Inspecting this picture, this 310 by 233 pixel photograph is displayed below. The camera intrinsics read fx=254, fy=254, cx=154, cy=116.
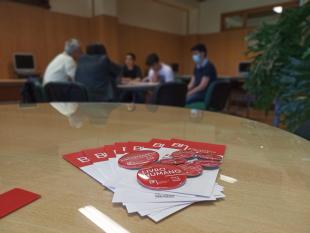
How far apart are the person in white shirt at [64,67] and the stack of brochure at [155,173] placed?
7.94ft

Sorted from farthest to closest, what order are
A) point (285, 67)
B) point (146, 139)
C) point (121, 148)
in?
point (285, 67), point (146, 139), point (121, 148)

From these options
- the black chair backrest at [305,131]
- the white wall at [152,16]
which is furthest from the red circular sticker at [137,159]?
the white wall at [152,16]

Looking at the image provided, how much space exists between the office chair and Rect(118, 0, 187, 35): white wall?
14.4ft

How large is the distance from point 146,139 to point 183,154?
0.64 feet

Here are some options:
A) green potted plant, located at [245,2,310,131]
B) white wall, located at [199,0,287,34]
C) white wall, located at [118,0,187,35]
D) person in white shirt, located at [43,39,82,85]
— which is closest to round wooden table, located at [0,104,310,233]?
green potted plant, located at [245,2,310,131]

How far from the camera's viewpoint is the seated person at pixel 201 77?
3068mm

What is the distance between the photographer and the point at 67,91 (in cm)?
224

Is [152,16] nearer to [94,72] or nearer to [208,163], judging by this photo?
[94,72]

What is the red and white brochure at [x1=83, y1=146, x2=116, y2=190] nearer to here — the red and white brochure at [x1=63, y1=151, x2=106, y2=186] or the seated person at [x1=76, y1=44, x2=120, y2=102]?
the red and white brochure at [x1=63, y1=151, x2=106, y2=186]

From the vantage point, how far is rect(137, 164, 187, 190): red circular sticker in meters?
0.42

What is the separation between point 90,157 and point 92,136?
0.20 metres

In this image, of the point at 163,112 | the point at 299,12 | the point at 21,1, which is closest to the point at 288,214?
the point at 163,112

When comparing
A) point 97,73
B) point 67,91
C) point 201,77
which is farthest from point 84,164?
point 201,77

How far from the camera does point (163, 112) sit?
1.20m
